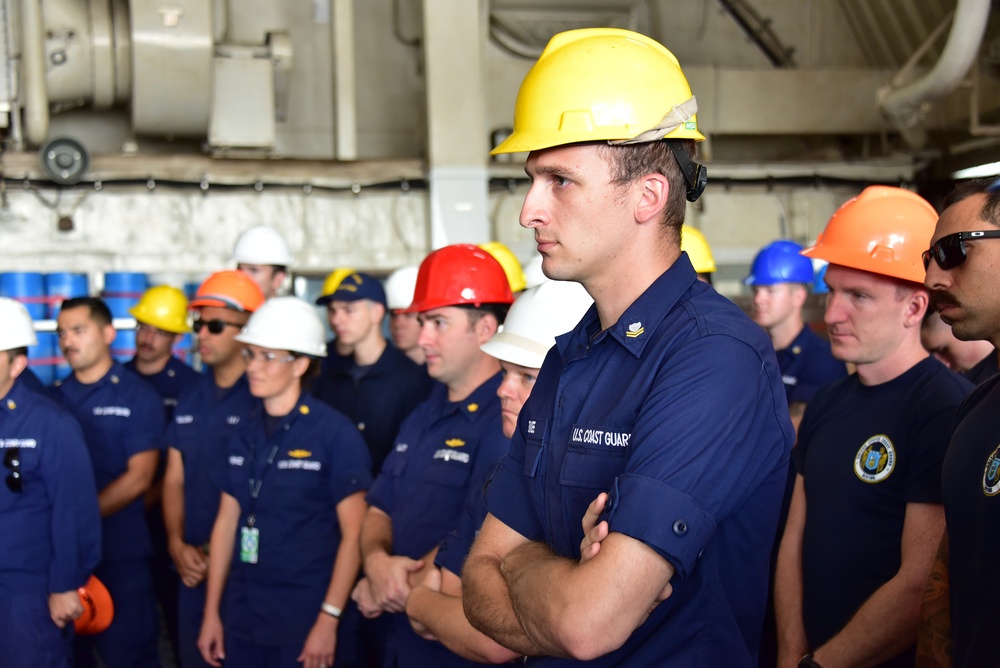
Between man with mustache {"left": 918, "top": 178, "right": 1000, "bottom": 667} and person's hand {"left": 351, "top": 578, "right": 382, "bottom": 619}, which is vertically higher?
man with mustache {"left": 918, "top": 178, "right": 1000, "bottom": 667}

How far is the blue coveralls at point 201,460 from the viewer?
163 inches

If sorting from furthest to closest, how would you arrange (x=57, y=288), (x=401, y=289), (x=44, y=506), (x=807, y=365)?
(x=57, y=288)
(x=401, y=289)
(x=807, y=365)
(x=44, y=506)

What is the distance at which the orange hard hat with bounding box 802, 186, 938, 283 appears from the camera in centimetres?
246

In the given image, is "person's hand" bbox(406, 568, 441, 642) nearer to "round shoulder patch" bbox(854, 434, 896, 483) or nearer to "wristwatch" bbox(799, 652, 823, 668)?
"wristwatch" bbox(799, 652, 823, 668)

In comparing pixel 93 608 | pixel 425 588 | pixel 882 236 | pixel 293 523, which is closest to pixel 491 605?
pixel 425 588

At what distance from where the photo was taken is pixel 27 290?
6098 mm

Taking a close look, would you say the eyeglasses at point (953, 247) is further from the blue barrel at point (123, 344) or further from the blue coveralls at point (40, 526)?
→ the blue barrel at point (123, 344)

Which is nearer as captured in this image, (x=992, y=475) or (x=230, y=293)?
(x=992, y=475)

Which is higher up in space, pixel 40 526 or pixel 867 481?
pixel 867 481

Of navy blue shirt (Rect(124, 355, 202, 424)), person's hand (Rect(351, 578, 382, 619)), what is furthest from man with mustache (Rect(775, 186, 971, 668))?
navy blue shirt (Rect(124, 355, 202, 424))

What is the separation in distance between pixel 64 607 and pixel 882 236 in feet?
10.9

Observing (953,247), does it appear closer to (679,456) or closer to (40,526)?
(679,456)

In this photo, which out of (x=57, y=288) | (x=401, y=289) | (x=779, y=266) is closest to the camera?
(x=779, y=266)

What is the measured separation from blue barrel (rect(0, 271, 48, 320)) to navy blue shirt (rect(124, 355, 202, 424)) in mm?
1096
